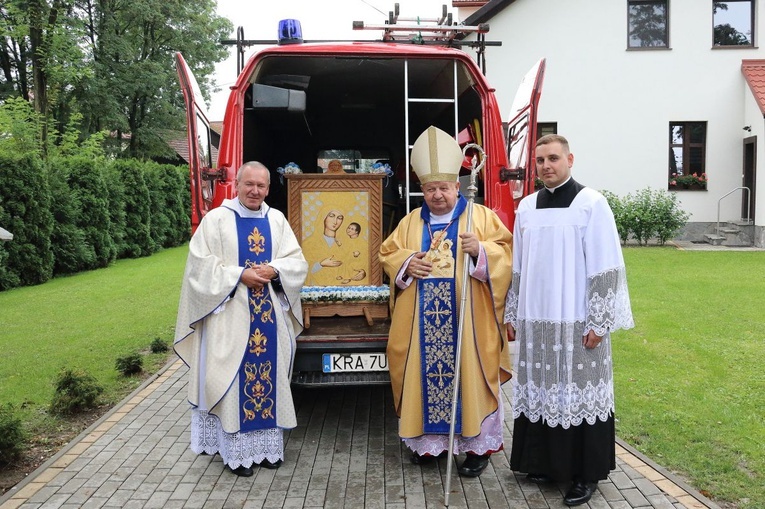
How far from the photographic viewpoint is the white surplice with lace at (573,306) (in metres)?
3.63

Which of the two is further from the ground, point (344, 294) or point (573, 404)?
point (344, 294)

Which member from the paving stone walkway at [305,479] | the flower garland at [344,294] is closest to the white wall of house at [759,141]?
the paving stone walkway at [305,479]

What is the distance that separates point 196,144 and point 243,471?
2171 mm

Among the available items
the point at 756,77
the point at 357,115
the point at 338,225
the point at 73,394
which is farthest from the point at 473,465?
the point at 756,77

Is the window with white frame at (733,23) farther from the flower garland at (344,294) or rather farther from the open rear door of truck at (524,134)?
the flower garland at (344,294)

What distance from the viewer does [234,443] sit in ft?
13.8

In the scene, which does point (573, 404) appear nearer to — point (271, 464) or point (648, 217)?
point (271, 464)

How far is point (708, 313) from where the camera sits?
8930mm

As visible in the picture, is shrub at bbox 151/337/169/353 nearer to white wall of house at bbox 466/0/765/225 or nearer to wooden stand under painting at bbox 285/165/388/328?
wooden stand under painting at bbox 285/165/388/328

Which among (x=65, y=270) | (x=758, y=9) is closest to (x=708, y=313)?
(x=65, y=270)

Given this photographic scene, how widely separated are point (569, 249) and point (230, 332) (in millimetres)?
2081

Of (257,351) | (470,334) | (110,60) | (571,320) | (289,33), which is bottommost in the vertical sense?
(257,351)

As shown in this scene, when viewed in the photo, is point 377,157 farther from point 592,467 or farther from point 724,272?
point 724,272

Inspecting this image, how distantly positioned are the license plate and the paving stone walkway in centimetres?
58
